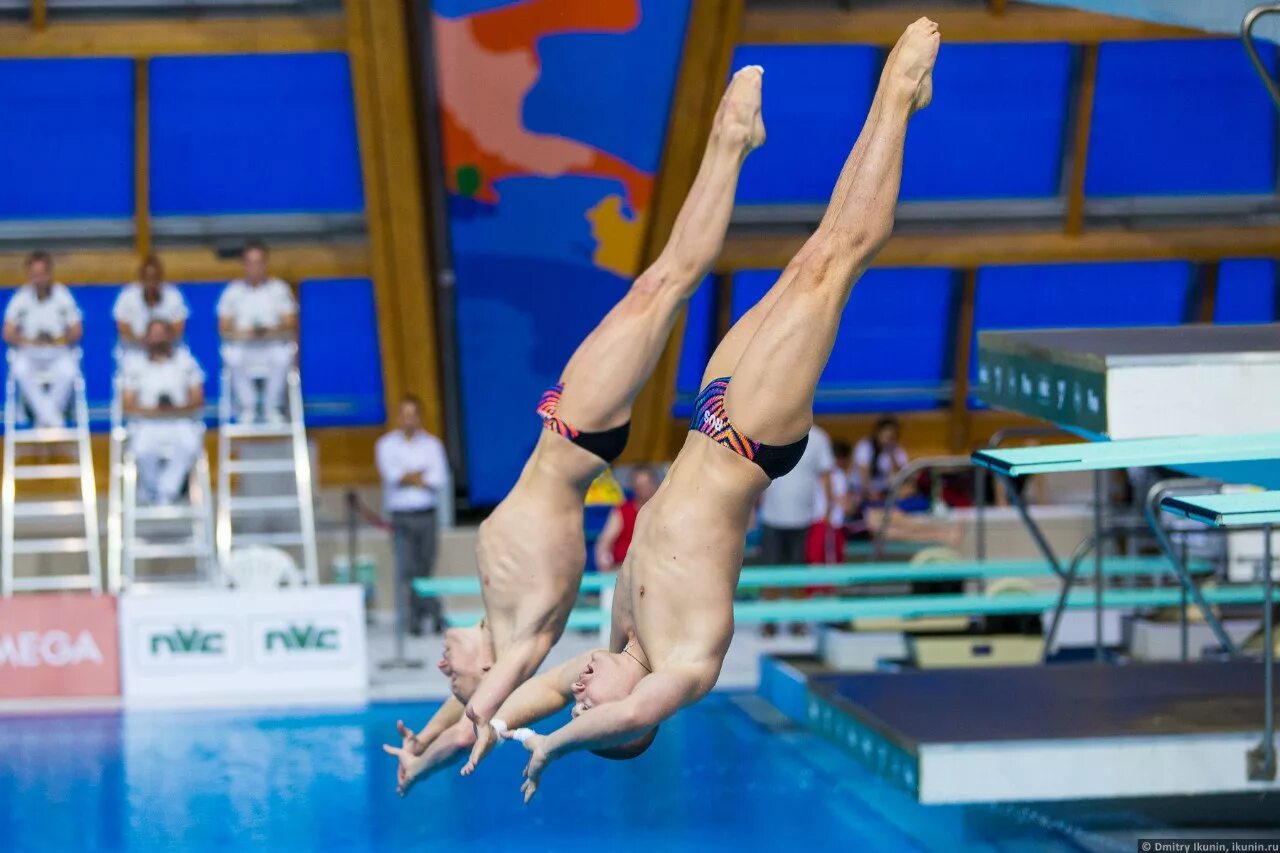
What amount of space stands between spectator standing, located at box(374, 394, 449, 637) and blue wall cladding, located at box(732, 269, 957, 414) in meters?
2.76

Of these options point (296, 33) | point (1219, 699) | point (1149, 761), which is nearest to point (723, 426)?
point (1149, 761)

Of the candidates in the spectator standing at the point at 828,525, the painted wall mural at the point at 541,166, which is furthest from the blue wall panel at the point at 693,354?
the spectator standing at the point at 828,525

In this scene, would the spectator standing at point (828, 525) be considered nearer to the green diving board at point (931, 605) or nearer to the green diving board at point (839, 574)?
the green diving board at point (839, 574)

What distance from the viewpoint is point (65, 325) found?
10.7 m

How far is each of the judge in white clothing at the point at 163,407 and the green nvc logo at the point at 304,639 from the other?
1.41 m

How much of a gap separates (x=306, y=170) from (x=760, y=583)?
4810mm

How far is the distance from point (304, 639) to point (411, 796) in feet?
7.30

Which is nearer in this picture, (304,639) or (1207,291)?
(304,639)

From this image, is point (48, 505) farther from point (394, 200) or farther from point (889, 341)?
point (889, 341)

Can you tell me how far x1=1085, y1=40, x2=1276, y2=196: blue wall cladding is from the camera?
12008 mm

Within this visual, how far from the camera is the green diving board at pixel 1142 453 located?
4086mm

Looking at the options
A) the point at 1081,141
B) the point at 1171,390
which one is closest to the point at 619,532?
the point at 1081,141

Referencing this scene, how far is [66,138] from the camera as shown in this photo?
11352 millimetres

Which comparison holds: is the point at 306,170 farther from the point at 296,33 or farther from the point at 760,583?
the point at 760,583
